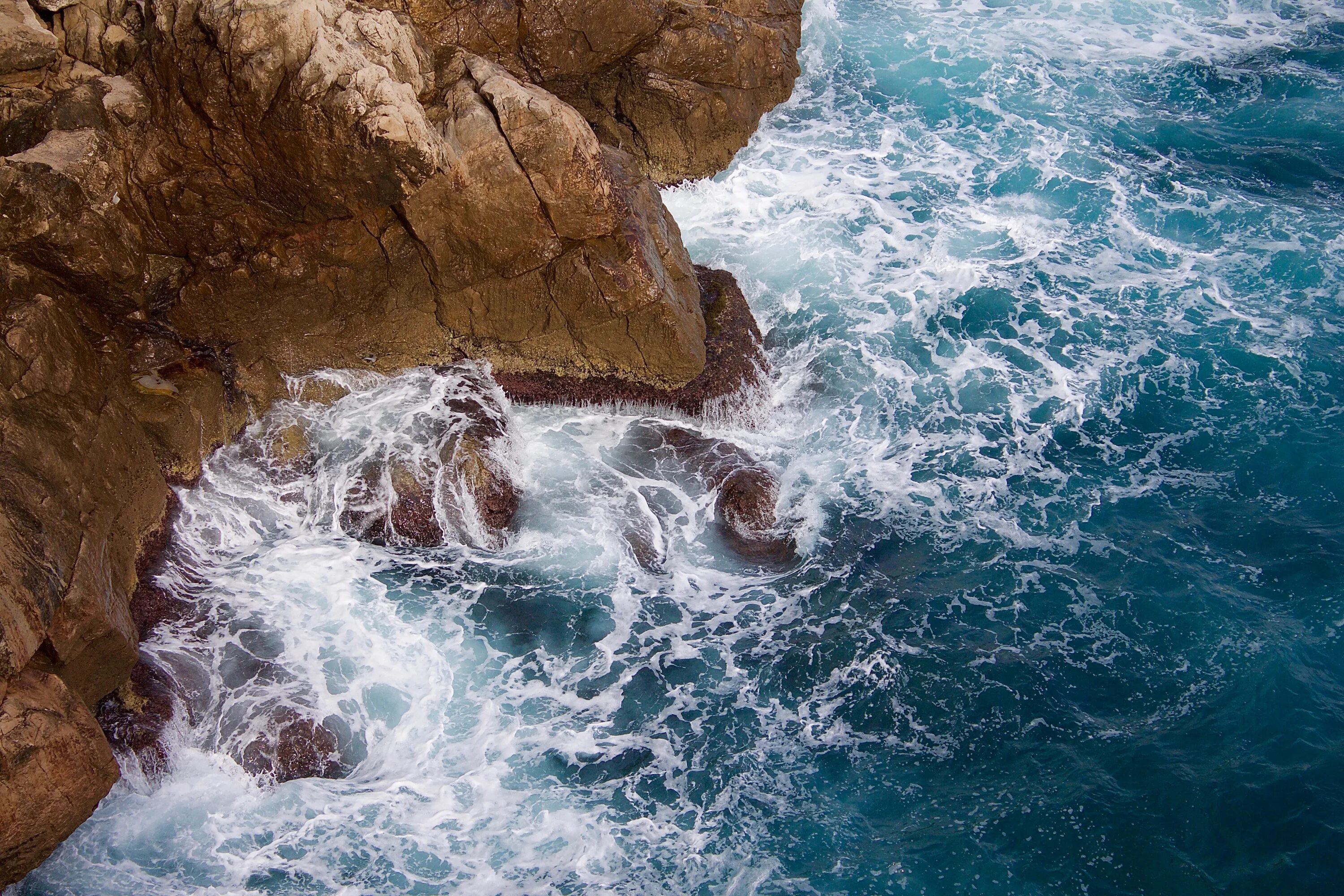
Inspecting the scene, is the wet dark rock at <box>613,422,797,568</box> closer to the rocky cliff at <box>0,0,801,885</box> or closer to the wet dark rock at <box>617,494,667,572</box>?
the wet dark rock at <box>617,494,667,572</box>

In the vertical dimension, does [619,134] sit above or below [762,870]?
above

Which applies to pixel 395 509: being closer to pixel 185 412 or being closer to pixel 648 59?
pixel 185 412

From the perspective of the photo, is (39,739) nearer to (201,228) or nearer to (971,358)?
(201,228)

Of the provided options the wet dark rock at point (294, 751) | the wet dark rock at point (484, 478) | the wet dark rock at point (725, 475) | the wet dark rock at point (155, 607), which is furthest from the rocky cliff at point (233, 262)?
the wet dark rock at point (294, 751)

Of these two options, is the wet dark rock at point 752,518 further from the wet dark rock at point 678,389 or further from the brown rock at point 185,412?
the brown rock at point 185,412

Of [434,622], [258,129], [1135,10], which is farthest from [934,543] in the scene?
Answer: [1135,10]

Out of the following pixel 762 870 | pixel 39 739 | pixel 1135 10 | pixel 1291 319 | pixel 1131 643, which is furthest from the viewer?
pixel 1135 10

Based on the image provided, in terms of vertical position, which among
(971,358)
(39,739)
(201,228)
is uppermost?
(201,228)
